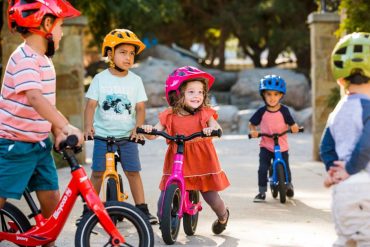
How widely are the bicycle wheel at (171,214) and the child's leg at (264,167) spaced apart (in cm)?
260

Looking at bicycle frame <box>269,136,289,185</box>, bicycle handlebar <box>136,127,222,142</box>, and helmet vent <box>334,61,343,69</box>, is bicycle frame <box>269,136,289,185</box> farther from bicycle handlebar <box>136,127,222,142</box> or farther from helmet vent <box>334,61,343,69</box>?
helmet vent <box>334,61,343,69</box>

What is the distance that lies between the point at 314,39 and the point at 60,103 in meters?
3.79

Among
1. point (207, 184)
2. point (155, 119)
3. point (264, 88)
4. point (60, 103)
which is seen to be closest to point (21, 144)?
point (207, 184)

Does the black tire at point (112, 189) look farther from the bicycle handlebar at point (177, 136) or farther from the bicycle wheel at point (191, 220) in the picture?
the bicycle handlebar at point (177, 136)

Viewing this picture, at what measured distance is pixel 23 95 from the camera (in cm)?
524

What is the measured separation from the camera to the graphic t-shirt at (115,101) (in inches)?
286

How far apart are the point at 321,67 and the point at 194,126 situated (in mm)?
6693

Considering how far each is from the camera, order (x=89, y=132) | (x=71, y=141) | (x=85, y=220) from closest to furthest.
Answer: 1. (x=71, y=141)
2. (x=85, y=220)
3. (x=89, y=132)

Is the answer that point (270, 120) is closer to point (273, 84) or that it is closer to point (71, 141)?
point (273, 84)

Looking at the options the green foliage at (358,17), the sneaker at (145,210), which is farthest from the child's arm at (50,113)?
the green foliage at (358,17)

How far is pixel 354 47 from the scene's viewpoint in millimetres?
4480

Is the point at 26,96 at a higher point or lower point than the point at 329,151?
higher

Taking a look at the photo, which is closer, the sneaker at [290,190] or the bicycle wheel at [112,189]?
the bicycle wheel at [112,189]

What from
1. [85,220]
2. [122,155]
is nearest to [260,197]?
[122,155]
